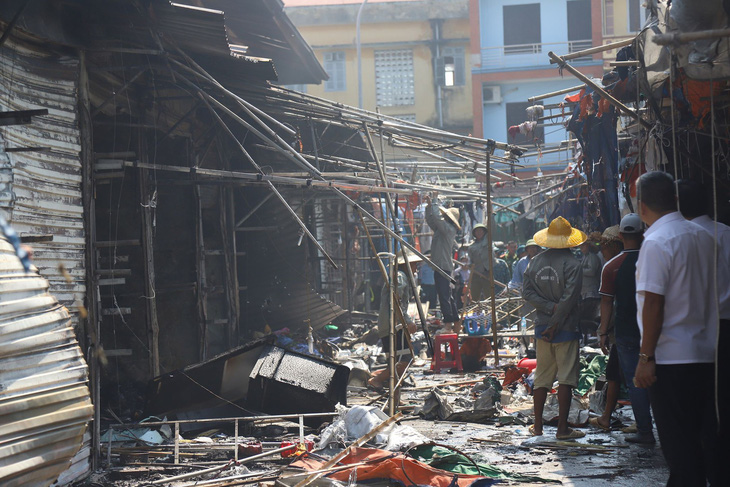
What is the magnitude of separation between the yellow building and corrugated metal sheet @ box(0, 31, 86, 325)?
28542 millimetres

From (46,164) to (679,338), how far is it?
196 inches

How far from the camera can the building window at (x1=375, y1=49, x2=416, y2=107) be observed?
35.7 meters

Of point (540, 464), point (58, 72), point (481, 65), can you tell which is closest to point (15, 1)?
point (58, 72)

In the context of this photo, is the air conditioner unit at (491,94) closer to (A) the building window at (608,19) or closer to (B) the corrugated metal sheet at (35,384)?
(A) the building window at (608,19)

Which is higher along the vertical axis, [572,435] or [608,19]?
[608,19]

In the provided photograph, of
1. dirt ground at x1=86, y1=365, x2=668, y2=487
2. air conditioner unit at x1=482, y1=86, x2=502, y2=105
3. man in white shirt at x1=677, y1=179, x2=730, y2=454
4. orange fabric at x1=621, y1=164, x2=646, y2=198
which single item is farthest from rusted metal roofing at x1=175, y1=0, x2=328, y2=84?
air conditioner unit at x1=482, y1=86, x2=502, y2=105

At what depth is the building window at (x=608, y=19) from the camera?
32.3 meters

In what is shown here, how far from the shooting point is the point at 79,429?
A: 425 centimetres

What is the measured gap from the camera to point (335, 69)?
36.5 metres

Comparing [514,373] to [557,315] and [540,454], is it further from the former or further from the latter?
[540,454]

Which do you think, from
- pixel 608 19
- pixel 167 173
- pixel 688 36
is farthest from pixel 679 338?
pixel 608 19

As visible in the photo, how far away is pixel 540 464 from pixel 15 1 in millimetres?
5468

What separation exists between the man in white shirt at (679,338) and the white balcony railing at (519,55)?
97.2ft

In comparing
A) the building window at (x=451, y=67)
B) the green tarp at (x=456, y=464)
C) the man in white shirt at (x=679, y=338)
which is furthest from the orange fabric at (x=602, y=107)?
the building window at (x=451, y=67)
